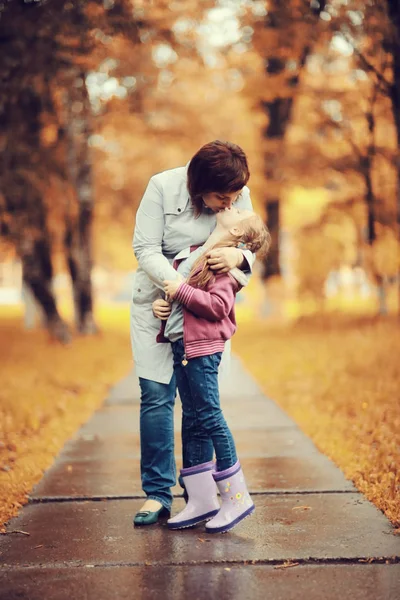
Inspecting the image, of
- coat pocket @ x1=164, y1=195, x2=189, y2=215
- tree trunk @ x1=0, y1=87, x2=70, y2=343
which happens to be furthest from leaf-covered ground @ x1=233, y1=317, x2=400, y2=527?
tree trunk @ x1=0, y1=87, x2=70, y2=343

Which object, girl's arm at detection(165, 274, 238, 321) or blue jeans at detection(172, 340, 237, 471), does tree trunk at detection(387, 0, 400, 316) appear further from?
blue jeans at detection(172, 340, 237, 471)

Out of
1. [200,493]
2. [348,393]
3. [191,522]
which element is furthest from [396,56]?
[191,522]

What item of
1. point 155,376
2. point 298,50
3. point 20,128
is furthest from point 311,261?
point 155,376

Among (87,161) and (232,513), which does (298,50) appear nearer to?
(87,161)

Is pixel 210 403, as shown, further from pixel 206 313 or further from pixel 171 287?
pixel 171 287

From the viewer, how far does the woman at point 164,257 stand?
3.79m

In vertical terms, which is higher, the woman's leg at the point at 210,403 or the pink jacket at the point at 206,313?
the pink jacket at the point at 206,313

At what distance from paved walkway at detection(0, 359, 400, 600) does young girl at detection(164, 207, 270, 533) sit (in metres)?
0.15

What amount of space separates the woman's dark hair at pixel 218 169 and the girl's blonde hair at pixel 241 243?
0.23 meters

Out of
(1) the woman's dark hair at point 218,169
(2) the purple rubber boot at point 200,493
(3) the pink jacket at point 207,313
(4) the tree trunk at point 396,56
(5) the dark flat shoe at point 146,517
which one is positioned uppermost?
(4) the tree trunk at point 396,56

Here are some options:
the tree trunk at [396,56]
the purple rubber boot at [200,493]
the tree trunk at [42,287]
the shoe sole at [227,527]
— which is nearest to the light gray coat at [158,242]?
the purple rubber boot at [200,493]

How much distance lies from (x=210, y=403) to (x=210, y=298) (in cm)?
52

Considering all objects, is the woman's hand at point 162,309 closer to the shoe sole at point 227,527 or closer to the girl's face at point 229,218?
the girl's face at point 229,218

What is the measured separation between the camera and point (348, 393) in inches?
320
